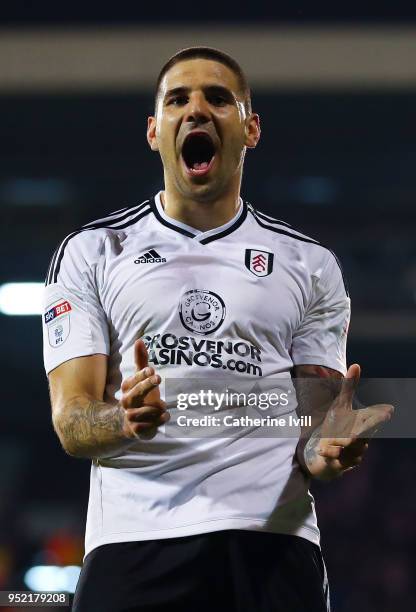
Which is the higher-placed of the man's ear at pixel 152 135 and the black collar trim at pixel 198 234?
the man's ear at pixel 152 135

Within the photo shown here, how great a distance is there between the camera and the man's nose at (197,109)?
2631 mm

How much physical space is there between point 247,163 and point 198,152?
6.20m

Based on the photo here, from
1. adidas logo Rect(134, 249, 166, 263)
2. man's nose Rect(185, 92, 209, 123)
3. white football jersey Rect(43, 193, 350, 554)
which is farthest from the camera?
man's nose Rect(185, 92, 209, 123)

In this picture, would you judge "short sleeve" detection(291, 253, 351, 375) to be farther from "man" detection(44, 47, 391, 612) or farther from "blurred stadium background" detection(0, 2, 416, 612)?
"blurred stadium background" detection(0, 2, 416, 612)

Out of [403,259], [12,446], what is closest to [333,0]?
[403,259]

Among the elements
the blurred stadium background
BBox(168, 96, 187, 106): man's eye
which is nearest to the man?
BBox(168, 96, 187, 106): man's eye

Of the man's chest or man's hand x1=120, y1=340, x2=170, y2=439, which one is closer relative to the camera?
man's hand x1=120, y1=340, x2=170, y2=439

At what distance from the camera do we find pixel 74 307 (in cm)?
249

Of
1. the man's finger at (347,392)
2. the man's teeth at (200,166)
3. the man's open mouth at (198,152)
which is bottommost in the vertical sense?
the man's finger at (347,392)

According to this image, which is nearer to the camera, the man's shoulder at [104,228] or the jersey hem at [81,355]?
the jersey hem at [81,355]

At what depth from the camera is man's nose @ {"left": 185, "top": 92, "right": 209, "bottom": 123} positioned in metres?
2.63

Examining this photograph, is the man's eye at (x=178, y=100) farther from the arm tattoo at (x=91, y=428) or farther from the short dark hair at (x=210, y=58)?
the arm tattoo at (x=91, y=428)

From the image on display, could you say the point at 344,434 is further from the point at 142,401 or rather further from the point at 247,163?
the point at 247,163

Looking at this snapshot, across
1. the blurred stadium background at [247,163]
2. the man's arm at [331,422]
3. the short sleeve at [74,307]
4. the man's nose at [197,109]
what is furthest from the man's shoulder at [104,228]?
the blurred stadium background at [247,163]
